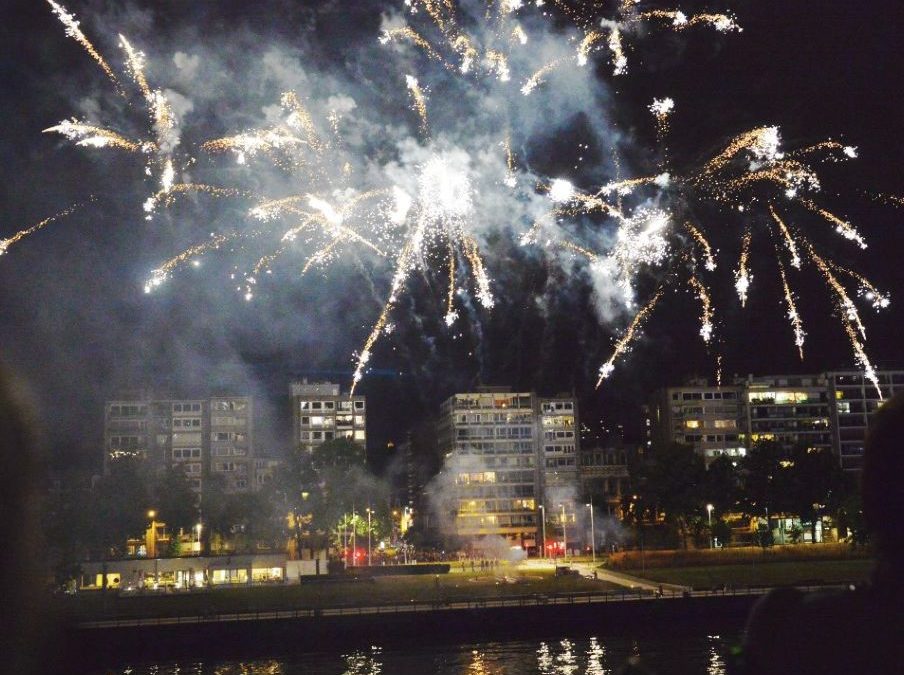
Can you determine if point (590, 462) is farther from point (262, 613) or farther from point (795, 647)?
point (795, 647)

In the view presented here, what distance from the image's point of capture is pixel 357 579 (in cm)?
7562

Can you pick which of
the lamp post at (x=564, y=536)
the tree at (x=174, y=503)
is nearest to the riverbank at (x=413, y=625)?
the tree at (x=174, y=503)

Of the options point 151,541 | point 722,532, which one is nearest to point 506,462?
point 722,532

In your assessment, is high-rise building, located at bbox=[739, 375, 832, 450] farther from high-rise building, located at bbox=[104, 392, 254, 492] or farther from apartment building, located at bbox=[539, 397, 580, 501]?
high-rise building, located at bbox=[104, 392, 254, 492]

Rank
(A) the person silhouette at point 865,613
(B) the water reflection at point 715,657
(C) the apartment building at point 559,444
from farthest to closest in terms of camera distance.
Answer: (C) the apartment building at point 559,444
(B) the water reflection at point 715,657
(A) the person silhouette at point 865,613

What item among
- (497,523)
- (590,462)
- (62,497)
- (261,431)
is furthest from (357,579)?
(261,431)

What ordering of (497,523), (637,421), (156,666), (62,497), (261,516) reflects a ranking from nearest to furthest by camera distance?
(156,666) → (62,497) → (261,516) → (497,523) → (637,421)

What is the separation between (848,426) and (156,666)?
10689cm

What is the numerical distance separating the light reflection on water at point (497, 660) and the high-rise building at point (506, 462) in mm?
73979

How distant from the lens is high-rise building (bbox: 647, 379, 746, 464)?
436ft

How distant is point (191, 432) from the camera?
433 ft

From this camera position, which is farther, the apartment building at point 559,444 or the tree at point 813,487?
the apartment building at point 559,444

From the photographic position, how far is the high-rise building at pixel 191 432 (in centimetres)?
12938

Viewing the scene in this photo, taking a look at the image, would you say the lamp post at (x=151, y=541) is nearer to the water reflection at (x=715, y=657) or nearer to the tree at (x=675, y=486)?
the tree at (x=675, y=486)
